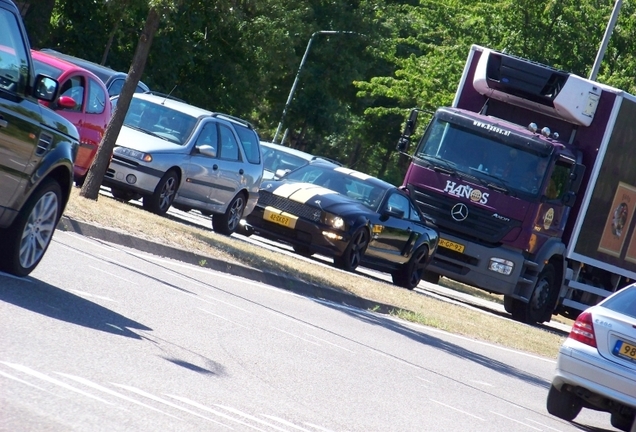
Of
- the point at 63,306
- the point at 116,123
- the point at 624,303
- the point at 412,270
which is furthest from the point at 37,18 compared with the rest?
the point at 63,306

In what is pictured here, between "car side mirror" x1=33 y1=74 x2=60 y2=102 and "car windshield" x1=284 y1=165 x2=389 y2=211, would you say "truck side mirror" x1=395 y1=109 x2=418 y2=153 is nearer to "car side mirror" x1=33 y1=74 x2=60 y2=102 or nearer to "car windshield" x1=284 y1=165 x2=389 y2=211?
"car windshield" x1=284 y1=165 x2=389 y2=211

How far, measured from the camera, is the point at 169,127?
66.1ft

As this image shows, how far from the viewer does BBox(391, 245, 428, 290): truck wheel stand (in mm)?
22297

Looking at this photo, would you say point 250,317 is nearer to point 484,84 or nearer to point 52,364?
point 52,364

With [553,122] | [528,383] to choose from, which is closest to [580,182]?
[553,122]

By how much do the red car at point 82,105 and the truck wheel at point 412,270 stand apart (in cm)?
606

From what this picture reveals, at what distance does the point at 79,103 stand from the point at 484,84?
725 cm

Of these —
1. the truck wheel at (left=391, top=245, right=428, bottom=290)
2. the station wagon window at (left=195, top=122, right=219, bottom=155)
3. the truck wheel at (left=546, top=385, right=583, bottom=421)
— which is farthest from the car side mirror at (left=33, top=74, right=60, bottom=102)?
the truck wheel at (left=391, top=245, right=428, bottom=290)

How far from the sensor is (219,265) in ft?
51.8

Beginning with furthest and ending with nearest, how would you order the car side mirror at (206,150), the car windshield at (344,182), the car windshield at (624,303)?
the car windshield at (344,182) → the car side mirror at (206,150) → the car windshield at (624,303)

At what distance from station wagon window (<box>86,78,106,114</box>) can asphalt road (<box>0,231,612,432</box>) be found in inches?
179

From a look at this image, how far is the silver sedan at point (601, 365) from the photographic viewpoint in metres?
11.0

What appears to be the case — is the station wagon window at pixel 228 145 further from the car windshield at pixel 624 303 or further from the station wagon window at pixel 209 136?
the car windshield at pixel 624 303

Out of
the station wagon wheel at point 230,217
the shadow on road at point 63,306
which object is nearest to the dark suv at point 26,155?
the shadow on road at point 63,306
